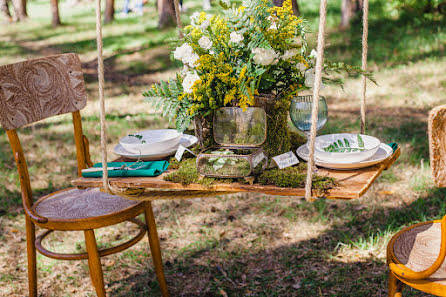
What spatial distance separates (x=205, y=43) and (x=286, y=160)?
558 mm

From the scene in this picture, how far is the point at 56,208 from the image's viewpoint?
2.32 metres

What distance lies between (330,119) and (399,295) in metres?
3.66

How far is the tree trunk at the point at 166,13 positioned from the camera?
1007 centimetres

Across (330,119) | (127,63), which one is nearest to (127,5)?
(127,63)

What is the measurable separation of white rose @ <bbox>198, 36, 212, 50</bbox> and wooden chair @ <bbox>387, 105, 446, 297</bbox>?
0.84 metres

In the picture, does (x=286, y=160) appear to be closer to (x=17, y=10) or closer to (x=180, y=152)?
(x=180, y=152)

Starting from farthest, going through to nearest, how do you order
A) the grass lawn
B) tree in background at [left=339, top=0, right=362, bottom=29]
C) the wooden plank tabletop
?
tree in background at [left=339, top=0, right=362, bottom=29] < the grass lawn < the wooden plank tabletop

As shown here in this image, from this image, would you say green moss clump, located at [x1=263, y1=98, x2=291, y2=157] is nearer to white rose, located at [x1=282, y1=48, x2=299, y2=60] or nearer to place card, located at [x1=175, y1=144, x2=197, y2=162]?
white rose, located at [x1=282, y1=48, x2=299, y2=60]

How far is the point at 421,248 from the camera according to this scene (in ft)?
5.45

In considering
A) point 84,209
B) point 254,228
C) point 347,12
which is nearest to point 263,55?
point 84,209

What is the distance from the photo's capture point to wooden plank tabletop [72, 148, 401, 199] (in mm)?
1472

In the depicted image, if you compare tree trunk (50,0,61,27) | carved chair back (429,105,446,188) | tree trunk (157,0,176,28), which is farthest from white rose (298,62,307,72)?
tree trunk (50,0,61,27)

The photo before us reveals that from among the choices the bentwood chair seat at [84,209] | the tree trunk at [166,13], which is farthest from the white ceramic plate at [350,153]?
the tree trunk at [166,13]

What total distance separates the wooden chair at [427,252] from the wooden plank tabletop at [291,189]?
216 mm
